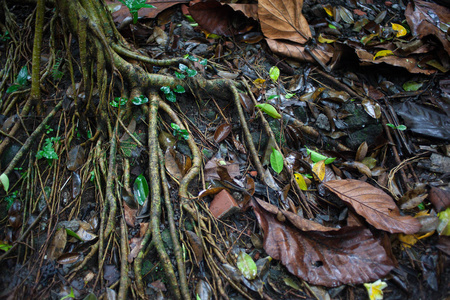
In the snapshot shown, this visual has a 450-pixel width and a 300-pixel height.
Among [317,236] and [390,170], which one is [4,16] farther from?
[390,170]

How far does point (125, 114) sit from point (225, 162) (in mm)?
927

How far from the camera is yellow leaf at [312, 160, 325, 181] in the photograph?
2.36 meters

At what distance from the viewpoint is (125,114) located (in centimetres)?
241

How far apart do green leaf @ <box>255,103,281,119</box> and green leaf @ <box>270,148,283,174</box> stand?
0.35 metres

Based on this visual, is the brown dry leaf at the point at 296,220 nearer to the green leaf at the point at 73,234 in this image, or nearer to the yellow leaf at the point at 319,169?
the yellow leaf at the point at 319,169

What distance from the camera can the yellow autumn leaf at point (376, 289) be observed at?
1815mm

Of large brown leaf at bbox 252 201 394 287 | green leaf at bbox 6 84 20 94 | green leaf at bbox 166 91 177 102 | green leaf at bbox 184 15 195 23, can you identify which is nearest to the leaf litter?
large brown leaf at bbox 252 201 394 287

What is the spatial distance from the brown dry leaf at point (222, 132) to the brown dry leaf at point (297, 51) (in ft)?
3.63

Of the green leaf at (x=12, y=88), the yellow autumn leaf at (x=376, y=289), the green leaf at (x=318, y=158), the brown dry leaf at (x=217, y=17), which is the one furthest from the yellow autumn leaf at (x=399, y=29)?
the green leaf at (x=12, y=88)

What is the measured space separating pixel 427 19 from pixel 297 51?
151 cm

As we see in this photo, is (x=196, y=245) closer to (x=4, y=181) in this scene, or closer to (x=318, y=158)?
(x=318, y=158)

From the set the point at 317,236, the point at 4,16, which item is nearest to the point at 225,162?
the point at 317,236

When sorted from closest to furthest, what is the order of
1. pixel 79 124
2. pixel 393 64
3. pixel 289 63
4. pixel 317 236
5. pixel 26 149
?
pixel 317 236, pixel 26 149, pixel 79 124, pixel 393 64, pixel 289 63

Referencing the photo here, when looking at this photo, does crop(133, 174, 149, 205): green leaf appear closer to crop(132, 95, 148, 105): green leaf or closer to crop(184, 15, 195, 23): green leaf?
crop(132, 95, 148, 105): green leaf
